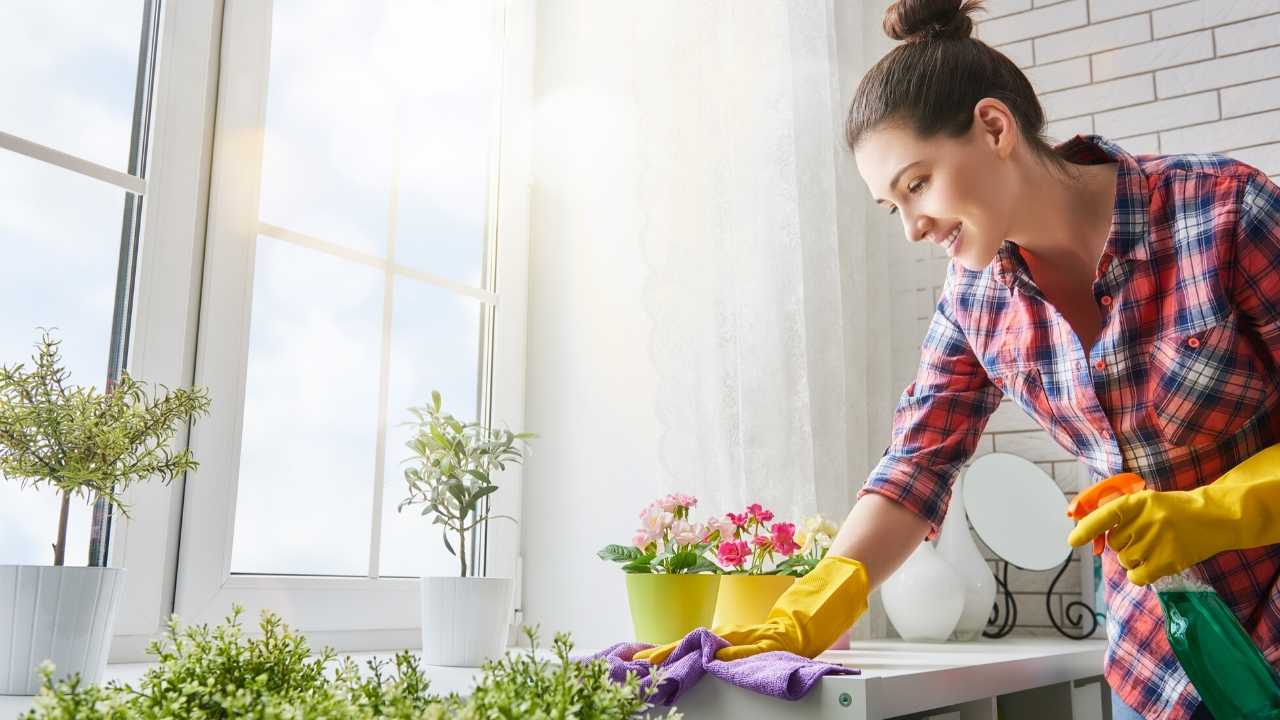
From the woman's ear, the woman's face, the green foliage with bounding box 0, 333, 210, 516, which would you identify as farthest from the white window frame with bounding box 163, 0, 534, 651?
the woman's ear

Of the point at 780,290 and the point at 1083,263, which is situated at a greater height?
the point at 780,290

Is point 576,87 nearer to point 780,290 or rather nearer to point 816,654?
point 780,290

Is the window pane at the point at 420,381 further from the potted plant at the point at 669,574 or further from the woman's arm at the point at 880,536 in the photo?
the woman's arm at the point at 880,536

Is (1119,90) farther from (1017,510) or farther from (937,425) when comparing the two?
(937,425)

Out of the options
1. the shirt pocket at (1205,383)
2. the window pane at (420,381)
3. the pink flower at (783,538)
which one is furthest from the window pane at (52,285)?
the shirt pocket at (1205,383)

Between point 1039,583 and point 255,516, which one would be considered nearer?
point 255,516

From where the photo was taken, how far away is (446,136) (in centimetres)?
199

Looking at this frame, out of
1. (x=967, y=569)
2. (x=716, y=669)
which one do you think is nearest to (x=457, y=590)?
(x=716, y=669)

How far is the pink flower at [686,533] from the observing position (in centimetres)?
153

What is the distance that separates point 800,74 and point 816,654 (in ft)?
4.07

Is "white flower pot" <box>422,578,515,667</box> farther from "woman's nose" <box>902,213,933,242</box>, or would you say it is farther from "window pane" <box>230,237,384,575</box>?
"woman's nose" <box>902,213,933,242</box>

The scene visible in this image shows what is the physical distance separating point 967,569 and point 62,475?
1534mm

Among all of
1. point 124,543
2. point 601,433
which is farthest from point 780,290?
point 124,543

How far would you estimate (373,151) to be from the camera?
1819 millimetres
